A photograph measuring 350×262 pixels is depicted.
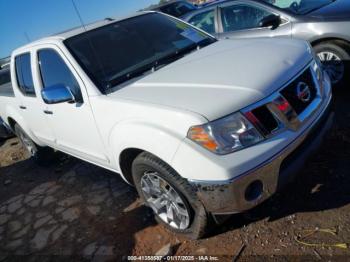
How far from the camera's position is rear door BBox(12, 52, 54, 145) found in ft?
14.5

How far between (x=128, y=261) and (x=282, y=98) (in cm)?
190

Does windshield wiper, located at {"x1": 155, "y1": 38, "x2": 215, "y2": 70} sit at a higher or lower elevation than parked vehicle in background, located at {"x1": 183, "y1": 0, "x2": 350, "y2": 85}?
higher

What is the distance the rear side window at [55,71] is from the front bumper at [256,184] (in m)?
1.65

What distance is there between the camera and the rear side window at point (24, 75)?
455cm

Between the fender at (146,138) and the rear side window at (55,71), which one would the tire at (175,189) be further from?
the rear side window at (55,71)

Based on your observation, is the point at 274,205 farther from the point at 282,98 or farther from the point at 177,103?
the point at 177,103

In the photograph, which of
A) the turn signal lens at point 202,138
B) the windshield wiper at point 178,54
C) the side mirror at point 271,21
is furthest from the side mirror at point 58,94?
the side mirror at point 271,21

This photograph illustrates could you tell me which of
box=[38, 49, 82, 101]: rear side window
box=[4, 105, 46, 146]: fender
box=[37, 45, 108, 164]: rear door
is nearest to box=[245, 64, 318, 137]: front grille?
box=[37, 45, 108, 164]: rear door

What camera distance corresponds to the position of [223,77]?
277cm

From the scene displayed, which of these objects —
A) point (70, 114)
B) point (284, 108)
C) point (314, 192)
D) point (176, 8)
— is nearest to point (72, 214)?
point (70, 114)

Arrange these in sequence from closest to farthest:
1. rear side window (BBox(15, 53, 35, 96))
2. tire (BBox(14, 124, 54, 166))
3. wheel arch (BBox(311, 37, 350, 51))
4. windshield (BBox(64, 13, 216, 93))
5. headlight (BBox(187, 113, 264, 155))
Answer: headlight (BBox(187, 113, 264, 155))
windshield (BBox(64, 13, 216, 93))
rear side window (BBox(15, 53, 35, 96))
wheel arch (BBox(311, 37, 350, 51))
tire (BBox(14, 124, 54, 166))

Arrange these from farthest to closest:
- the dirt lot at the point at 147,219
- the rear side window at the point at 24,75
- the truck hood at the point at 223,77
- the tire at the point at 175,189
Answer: the rear side window at the point at 24,75 → the dirt lot at the point at 147,219 → the tire at the point at 175,189 → the truck hood at the point at 223,77

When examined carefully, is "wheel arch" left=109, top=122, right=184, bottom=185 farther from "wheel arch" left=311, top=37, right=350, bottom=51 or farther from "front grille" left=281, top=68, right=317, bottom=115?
"wheel arch" left=311, top=37, right=350, bottom=51

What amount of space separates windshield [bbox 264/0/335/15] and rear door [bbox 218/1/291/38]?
0.97 ft
